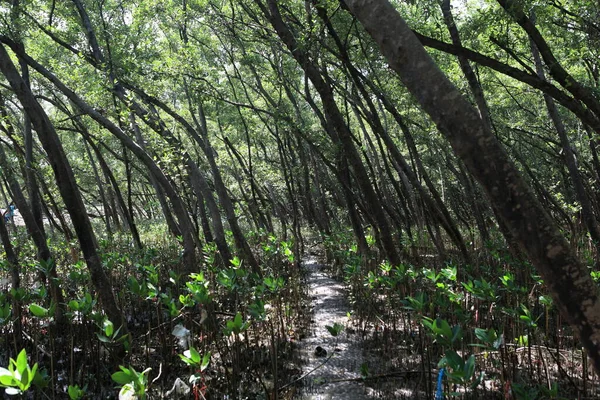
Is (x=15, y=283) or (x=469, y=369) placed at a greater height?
(x=15, y=283)

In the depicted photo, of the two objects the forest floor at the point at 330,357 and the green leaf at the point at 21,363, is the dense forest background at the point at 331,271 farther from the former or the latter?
the forest floor at the point at 330,357

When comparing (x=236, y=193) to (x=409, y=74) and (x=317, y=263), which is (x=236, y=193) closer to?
(x=317, y=263)

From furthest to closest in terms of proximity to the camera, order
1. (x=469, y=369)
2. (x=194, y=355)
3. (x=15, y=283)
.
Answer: (x=15, y=283) < (x=194, y=355) < (x=469, y=369)

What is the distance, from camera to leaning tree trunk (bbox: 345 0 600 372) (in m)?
1.75

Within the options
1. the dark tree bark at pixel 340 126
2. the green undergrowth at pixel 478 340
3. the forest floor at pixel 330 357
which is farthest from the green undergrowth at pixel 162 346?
the dark tree bark at pixel 340 126

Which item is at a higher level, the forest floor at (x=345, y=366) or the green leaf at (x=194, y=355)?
the green leaf at (x=194, y=355)

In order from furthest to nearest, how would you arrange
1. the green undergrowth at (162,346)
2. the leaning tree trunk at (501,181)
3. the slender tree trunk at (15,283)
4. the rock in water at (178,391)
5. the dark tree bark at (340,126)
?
the dark tree bark at (340,126)
the slender tree trunk at (15,283)
the rock in water at (178,391)
the green undergrowth at (162,346)
the leaning tree trunk at (501,181)

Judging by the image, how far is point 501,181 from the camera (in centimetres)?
185

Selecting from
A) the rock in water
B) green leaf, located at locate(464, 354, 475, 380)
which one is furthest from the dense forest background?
the rock in water

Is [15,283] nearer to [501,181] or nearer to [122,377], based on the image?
[122,377]

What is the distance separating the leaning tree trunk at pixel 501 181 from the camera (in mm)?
1749

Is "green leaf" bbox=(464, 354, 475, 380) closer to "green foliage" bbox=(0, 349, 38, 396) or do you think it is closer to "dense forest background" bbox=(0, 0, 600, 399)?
"dense forest background" bbox=(0, 0, 600, 399)

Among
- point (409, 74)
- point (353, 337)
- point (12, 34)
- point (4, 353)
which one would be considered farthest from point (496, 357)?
point (12, 34)

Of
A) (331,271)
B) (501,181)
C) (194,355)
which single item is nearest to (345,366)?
(194,355)
